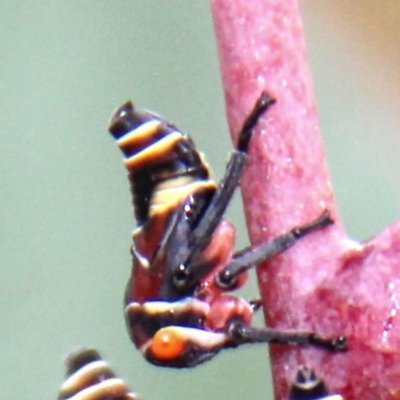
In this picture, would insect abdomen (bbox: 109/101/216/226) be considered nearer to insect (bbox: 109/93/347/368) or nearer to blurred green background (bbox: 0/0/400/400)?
insect (bbox: 109/93/347/368)

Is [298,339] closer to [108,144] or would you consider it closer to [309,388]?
[309,388]

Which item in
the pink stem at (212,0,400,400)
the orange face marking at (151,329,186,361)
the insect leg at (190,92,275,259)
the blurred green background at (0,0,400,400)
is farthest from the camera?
the blurred green background at (0,0,400,400)

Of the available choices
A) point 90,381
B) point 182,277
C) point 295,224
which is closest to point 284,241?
point 295,224

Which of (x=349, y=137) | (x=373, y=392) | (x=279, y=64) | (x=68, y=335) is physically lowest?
(x=68, y=335)

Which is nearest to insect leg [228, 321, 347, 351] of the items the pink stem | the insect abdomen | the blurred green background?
the pink stem

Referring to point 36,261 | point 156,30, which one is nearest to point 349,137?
point 156,30

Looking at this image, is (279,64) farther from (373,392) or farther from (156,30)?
(156,30)
